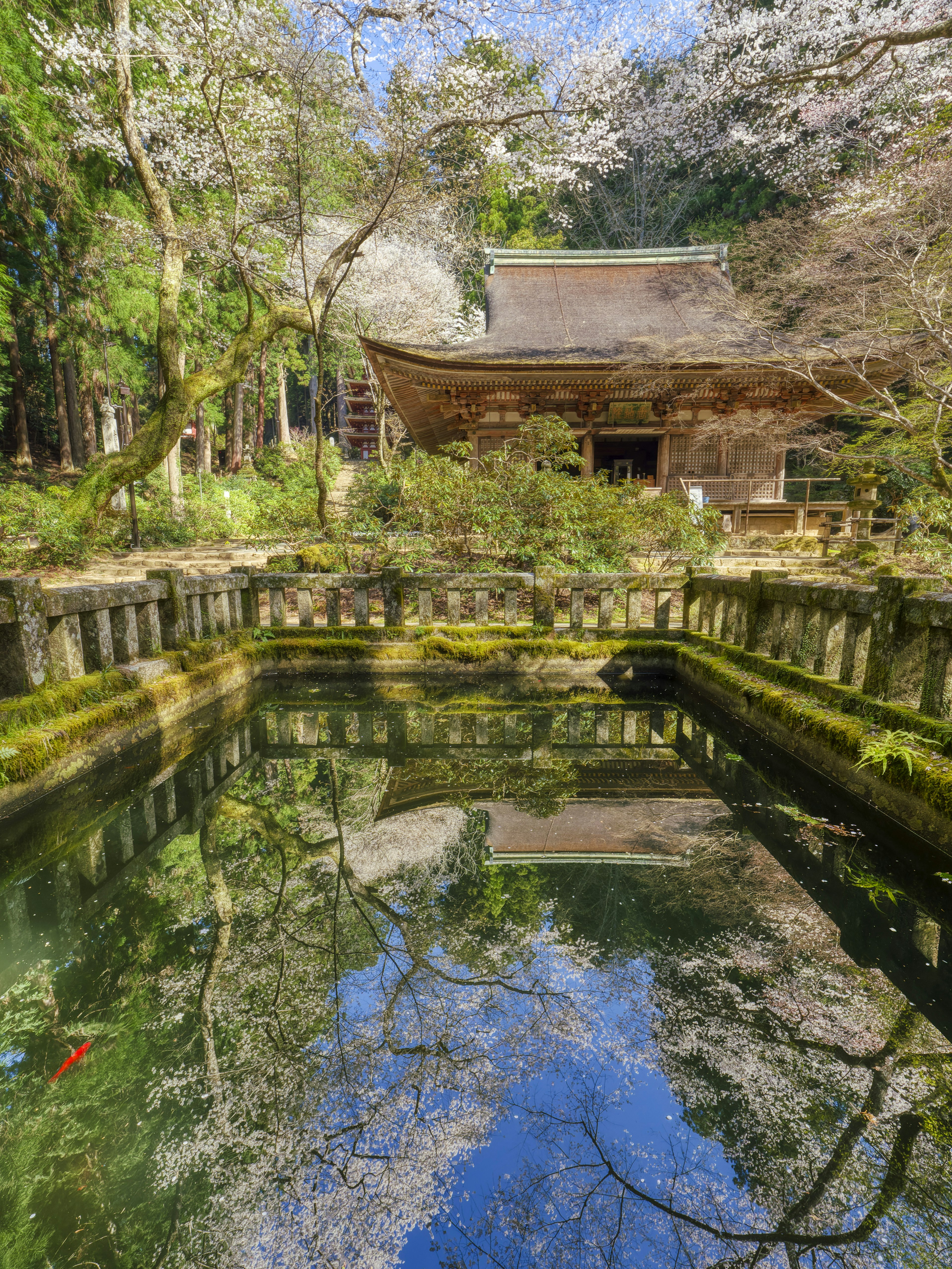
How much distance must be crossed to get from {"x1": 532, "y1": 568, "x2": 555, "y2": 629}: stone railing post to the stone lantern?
692cm

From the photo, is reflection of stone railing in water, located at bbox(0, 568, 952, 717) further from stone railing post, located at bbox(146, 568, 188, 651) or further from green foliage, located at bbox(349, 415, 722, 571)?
green foliage, located at bbox(349, 415, 722, 571)

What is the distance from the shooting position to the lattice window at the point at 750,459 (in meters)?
12.2

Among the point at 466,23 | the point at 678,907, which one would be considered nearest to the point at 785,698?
the point at 678,907

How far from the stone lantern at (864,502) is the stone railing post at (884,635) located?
26.4 ft

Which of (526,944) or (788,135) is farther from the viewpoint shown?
(788,135)

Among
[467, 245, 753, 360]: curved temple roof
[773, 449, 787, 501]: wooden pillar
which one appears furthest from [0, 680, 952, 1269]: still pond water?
[773, 449, 787, 501]: wooden pillar

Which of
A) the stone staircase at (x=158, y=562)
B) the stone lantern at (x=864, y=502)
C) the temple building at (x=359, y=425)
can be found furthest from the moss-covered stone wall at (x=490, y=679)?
the temple building at (x=359, y=425)

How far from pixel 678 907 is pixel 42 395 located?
27.3 metres

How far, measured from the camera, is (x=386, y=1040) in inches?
55.9

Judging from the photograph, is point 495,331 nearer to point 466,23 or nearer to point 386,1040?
point 466,23

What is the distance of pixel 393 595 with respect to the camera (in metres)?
5.26

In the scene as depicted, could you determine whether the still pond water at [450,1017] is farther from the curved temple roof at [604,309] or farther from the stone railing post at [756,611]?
the curved temple roof at [604,309]

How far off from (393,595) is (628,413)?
9010 millimetres

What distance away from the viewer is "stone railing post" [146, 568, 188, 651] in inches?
153
